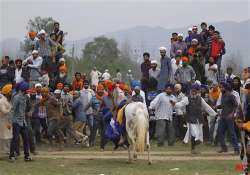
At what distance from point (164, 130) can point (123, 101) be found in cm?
387

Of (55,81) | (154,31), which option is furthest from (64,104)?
(154,31)

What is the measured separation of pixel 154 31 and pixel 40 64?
11944cm

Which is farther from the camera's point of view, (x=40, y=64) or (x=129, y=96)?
(x=40, y=64)

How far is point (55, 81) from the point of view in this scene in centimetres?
2264

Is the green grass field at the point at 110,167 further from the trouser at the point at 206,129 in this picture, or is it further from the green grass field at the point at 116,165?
the trouser at the point at 206,129

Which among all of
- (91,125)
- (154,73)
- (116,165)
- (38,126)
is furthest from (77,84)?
(116,165)

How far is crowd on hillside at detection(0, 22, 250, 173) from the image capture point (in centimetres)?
1789

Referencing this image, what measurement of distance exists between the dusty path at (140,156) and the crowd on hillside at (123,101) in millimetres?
480

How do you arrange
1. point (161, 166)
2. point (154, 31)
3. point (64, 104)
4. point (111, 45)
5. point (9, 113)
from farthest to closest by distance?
point (154, 31)
point (111, 45)
point (64, 104)
point (9, 113)
point (161, 166)

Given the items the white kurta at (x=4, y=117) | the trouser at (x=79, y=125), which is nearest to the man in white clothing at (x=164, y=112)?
the trouser at (x=79, y=125)

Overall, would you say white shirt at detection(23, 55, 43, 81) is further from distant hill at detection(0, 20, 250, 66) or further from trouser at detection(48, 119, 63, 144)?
distant hill at detection(0, 20, 250, 66)

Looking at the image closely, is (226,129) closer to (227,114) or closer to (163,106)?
(227,114)

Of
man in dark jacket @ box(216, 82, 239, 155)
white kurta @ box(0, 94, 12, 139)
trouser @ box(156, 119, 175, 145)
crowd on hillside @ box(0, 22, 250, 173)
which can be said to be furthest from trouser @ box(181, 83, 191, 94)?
white kurta @ box(0, 94, 12, 139)

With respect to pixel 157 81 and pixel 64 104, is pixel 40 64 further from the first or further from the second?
pixel 157 81
